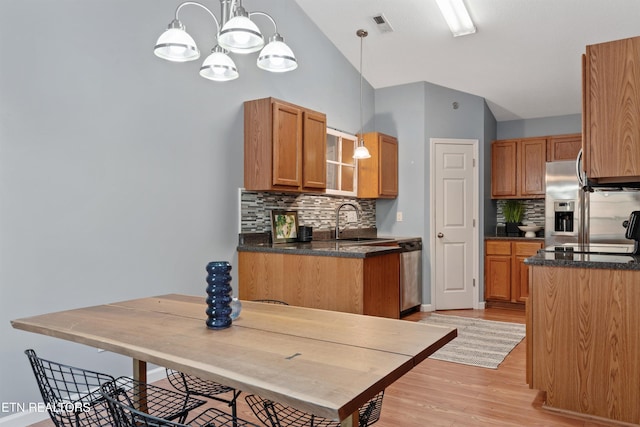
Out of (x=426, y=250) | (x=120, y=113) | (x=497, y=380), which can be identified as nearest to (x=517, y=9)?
(x=426, y=250)

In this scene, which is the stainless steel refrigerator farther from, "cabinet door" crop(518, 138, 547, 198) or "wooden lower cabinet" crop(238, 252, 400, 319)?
"wooden lower cabinet" crop(238, 252, 400, 319)

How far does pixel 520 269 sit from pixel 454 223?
96 centimetres

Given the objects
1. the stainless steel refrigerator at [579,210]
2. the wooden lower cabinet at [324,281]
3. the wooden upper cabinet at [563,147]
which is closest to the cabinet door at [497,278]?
the stainless steel refrigerator at [579,210]

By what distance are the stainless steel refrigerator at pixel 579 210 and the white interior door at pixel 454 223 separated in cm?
89

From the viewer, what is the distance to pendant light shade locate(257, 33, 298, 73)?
6.91 feet

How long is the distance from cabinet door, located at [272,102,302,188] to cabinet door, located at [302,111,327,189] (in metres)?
0.08

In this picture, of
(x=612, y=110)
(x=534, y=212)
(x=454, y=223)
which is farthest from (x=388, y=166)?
(x=612, y=110)

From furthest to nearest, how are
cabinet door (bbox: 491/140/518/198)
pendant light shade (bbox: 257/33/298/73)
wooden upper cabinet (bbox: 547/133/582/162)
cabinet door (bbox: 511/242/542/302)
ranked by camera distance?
cabinet door (bbox: 491/140/518/198), wooden upper cabinet (bbox: 547/133/582/162), cabinet door (bbox: 511/242/542/302), pendant light shade (bbox: 257/33/298/73)

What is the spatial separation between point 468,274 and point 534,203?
148 centimetres

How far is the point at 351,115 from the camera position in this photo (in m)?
5.54

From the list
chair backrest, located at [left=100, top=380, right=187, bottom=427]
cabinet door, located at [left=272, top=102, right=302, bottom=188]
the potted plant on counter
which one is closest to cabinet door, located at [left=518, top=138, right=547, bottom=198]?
the potted plant on counter

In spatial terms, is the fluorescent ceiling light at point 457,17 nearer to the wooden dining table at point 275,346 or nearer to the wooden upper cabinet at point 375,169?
the wooden upper cabinet at point 375,169

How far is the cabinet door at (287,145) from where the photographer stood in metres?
3.87

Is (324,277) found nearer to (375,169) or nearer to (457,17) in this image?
(375,169)
